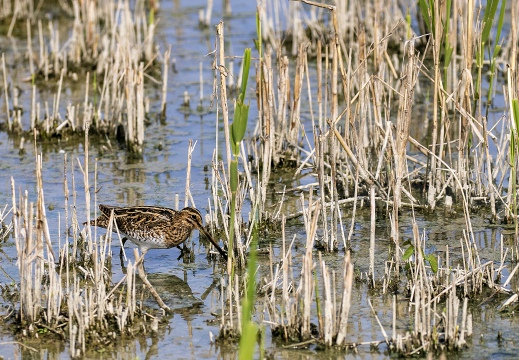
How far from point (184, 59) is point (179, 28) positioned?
5.46 feet

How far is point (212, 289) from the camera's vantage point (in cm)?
618

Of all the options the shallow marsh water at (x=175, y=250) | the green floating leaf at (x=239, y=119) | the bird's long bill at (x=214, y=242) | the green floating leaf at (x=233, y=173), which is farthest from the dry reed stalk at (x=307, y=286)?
the bird's long bill at (x=214, y=242)

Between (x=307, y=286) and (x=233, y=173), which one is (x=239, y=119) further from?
(x=307, y=286)

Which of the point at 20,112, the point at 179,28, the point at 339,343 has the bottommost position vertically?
the point at 339,343

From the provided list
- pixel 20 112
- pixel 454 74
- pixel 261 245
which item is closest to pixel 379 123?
pixel 261 245

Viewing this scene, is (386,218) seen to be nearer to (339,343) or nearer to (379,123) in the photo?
(379,123)

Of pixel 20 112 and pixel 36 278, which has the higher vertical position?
pixel 20 112

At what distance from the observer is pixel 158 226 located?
6.43 m

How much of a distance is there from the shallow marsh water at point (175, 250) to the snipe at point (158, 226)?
0.22 metres

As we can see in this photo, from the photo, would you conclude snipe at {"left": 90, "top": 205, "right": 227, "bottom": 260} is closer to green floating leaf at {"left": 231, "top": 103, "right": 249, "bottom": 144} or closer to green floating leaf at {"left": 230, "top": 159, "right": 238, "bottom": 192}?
green floating leaf at {"left": 230, "top": 159, "right": 238, "bottom": 192}

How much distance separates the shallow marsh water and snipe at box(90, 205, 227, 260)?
218 millimetres

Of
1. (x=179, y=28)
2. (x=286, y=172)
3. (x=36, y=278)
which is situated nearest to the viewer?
(x=36, y=278)

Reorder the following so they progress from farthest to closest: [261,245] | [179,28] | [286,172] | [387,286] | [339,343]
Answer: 1. [179,28]
2. [286,172]
3. [261,245]
4. [387,286]
5. [339,343]

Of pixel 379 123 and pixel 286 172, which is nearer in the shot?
pixel 379 123
